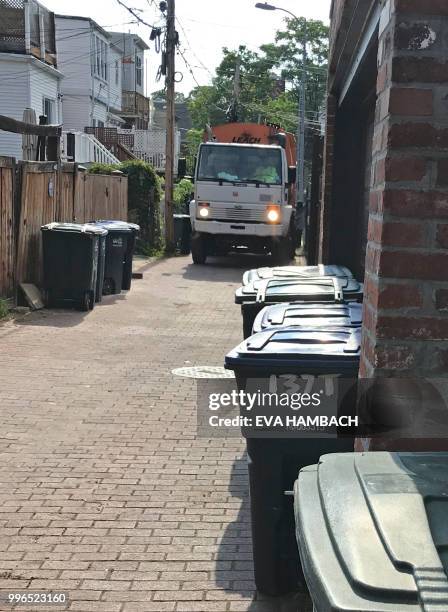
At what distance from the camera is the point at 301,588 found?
331cm

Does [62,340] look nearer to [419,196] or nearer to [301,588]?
[301,588]

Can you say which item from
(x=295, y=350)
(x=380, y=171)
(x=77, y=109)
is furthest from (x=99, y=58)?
(x=380, y=171)

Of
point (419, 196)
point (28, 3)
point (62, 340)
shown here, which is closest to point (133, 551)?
point (419, 196)

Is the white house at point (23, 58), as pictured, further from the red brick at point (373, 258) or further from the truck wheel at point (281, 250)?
the red brick at point (373, 258)

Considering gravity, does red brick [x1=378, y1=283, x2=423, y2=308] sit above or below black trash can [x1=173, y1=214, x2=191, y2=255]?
above

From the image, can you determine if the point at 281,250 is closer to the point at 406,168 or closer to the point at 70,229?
the point at 70,229

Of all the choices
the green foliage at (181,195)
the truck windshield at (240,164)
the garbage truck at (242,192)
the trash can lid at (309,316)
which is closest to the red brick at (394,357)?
the trash can lid at (309,316)

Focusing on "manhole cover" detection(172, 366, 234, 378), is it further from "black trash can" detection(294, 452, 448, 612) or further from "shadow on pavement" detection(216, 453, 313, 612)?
"black trash can" detection(294, 452, 448, 612)

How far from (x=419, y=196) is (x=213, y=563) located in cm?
215

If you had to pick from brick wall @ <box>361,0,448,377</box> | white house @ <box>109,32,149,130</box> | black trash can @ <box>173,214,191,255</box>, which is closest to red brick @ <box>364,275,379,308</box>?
brick wall @ <box>361,0,448,377</box>

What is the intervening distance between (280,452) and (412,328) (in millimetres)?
891

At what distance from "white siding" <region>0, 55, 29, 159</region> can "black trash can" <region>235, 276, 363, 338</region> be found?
22505mm

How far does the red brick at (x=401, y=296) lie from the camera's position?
2.57 metres

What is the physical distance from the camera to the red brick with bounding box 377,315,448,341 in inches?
102
